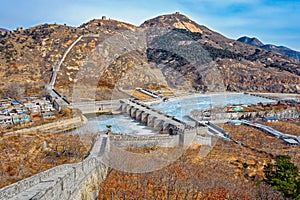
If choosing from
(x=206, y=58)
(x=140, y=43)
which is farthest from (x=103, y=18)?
(x=206, y=58)

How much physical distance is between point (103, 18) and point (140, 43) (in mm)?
10420

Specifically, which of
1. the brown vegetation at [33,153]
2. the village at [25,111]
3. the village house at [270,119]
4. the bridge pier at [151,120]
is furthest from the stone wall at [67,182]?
the village house at [270,119]

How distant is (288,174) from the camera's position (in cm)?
652

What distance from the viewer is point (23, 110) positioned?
49.3 ft

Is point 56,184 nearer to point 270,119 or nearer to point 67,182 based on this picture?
point 67,182

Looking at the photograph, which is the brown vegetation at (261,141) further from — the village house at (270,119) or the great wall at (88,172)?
the village house at (270,119)

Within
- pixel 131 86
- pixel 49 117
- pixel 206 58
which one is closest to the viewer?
pixel 49 117

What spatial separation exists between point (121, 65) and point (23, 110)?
14.3 metres

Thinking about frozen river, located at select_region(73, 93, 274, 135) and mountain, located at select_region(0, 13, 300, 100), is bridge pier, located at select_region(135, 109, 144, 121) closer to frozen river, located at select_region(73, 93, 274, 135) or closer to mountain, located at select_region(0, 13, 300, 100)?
frozen river, located at select_region(73, 93, 274, 135)

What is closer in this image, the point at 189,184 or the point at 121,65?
the point at 189,184

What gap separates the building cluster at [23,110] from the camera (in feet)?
43.3

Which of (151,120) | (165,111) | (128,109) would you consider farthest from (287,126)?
(128,109)

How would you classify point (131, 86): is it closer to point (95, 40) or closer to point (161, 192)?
point (95, 40)

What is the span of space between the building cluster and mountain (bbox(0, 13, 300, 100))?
237cm
